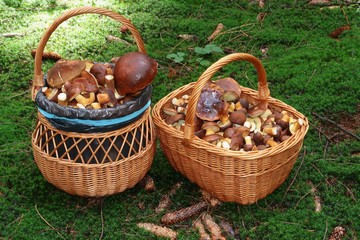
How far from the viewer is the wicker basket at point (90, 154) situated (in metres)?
2.87

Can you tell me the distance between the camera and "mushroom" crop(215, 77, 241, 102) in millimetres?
3211

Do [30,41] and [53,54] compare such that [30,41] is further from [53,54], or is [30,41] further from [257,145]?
[257,145]

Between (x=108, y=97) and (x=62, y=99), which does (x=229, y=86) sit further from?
(x=62, y=99)

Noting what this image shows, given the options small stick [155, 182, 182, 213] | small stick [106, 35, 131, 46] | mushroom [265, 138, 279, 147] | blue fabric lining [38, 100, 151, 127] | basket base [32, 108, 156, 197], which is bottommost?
small stick [106, 35, 131, 46]

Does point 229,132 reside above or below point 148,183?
above

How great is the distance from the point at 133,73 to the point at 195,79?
1.51 m

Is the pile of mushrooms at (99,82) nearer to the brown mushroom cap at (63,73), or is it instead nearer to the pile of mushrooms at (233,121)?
the brown mushroom cap at (63,73)

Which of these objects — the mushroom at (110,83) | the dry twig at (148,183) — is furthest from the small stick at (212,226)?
the mushroom at (110,83)

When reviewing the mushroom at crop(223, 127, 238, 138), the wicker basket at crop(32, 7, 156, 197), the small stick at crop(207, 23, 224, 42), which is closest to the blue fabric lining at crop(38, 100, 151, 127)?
the wicker basket at crop(32, 7, 156, 197)

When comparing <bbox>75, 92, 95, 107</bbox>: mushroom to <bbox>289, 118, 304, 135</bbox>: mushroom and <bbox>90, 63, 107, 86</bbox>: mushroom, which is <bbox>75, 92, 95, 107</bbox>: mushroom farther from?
<bbox>289, 118, 304, 135</bbox>: mushroom

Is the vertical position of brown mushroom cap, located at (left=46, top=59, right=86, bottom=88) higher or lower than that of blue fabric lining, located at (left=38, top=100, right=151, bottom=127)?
higher

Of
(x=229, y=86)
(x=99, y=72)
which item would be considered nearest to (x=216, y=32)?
(x=229, y=86)

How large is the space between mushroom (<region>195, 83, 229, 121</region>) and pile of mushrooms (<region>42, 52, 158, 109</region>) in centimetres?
32

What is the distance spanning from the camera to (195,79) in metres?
4.31
